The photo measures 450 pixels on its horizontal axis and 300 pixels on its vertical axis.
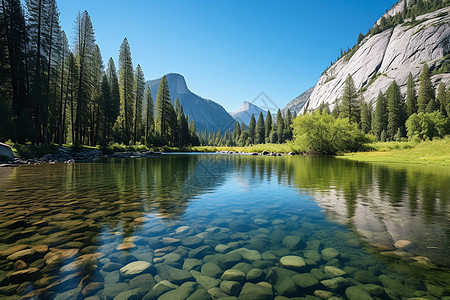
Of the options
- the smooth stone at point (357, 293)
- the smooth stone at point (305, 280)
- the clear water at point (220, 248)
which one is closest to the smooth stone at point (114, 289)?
the clear water at point (220, 248)

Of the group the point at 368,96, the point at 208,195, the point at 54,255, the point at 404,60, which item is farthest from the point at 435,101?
the point at 54,255

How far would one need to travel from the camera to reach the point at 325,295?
7.81ft

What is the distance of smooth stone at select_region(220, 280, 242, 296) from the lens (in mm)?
2452

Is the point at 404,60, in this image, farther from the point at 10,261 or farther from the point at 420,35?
the point at 10,261

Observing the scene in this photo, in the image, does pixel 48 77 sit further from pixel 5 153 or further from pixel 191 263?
pixel 191 263

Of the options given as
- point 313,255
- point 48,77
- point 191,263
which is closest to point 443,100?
point 313,255

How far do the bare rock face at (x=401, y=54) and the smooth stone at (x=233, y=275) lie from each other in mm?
132479

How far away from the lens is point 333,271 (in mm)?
2873

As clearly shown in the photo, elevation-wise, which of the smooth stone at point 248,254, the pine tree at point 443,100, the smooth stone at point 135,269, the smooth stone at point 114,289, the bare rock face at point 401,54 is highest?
Answer: the bare rock face at point 401,54

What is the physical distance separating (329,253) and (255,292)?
166 cm

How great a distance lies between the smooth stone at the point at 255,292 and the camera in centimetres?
236

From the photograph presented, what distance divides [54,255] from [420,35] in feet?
571

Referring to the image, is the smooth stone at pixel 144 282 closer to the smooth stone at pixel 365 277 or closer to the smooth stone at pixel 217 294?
the smooth stone at pixel 217 294

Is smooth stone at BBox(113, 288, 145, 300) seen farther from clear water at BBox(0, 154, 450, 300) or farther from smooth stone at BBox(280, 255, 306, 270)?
smooth stone at BBox(280, 255, 306, 270)
